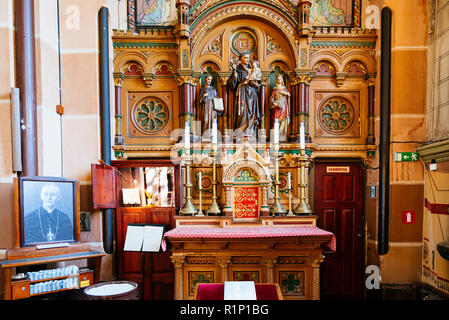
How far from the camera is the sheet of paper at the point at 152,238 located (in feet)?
12.9

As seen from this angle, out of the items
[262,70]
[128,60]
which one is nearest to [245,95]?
[262,70]

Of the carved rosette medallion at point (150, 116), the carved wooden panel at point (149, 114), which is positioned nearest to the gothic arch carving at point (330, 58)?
the carved wooden panel at point (149, 114)

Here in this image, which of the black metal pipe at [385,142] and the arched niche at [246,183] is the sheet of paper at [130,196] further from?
the black metal pipe at [385,142]

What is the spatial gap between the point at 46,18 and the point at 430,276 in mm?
7904

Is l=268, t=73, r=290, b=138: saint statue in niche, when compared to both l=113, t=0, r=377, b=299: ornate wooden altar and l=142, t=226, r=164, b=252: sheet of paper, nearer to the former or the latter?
l=113, t=0, r=377, b=299: ornate wooden altar

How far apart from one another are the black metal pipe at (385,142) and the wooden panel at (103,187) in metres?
4.98

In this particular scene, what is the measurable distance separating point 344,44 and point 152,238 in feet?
17.0

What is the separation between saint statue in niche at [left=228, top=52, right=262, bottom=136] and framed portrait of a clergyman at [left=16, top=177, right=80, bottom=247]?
10.2 feet

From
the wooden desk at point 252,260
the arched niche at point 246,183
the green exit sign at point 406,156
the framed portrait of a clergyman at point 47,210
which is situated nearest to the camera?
the framed portrait of a clergyman at point 47,210

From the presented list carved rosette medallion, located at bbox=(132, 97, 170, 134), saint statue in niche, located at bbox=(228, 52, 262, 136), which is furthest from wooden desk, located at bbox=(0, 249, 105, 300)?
saint statue in niche, located at bbox=(228, 52, 262, 136)

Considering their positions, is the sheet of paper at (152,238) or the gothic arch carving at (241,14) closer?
the sheet of paper at (152,238)

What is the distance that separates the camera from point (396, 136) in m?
4.66

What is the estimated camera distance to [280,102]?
191 inches

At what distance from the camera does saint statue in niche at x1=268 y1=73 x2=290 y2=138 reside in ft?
15.9
